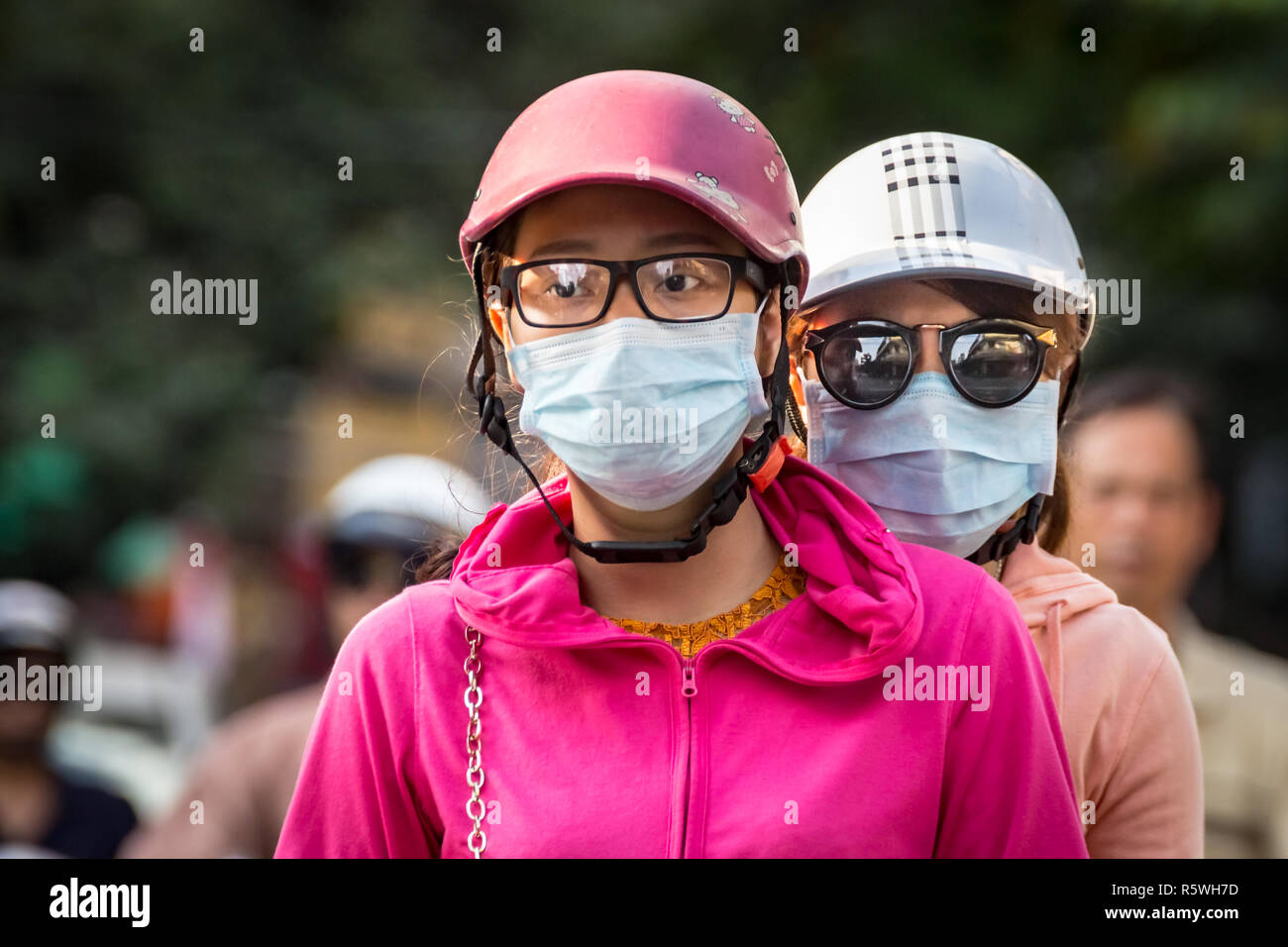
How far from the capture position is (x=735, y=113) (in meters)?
2.54

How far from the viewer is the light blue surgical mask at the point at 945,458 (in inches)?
111

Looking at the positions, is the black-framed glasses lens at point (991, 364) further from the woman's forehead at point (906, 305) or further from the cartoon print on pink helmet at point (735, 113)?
the cartoon print on pink helmet at point (735, 113)

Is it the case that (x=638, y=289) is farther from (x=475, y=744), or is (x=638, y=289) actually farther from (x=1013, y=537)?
(x=1013, y=537)

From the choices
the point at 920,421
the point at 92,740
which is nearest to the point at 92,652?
the point at 92,740

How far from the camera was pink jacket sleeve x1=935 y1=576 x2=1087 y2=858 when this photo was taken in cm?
223

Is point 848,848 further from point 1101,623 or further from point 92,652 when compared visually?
point 92,652

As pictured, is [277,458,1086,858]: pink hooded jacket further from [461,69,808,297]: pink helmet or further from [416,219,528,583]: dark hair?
[461,69,808,297]: pink helmet

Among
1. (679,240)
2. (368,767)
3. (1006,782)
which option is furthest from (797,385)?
(368,767)

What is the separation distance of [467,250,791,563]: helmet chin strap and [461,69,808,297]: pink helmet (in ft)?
0.39

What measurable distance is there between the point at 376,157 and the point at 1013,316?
996cm

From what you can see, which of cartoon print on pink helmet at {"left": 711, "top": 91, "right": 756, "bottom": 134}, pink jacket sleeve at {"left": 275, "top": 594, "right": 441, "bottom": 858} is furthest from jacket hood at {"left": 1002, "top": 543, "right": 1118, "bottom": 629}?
pink jacket sleeve at {"left": 275, "top": 594, "right": 441, "bottom": 858}

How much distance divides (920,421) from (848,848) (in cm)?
95

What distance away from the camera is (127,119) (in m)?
12.6

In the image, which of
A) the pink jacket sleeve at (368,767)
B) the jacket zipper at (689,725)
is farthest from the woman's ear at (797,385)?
the pink jacket sleeve at (368,767)
